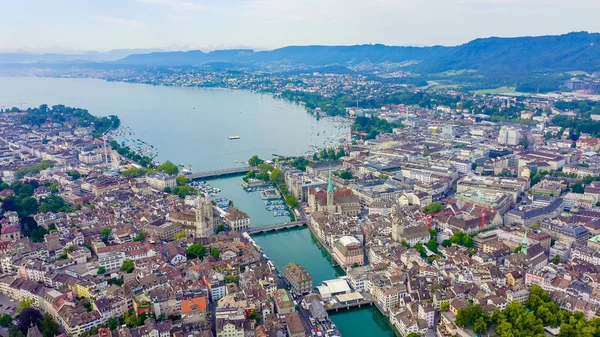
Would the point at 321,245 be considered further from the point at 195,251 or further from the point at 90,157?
the point at 90,157

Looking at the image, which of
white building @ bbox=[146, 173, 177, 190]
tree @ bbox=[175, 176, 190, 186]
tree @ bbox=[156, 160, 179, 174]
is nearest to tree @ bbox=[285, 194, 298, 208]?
tree @ bbox=[175, 176, 190, 186]

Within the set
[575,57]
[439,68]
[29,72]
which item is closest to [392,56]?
[439,68]

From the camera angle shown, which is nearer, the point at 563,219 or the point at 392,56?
the point at 563,219

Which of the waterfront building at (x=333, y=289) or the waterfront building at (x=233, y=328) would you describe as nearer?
the waterfront building at (x=233, y=328)

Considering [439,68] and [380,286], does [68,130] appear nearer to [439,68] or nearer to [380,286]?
[380,286]

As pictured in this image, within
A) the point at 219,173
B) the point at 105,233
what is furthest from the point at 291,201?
the point at 105,233

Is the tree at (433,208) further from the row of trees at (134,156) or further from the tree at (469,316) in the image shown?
the row of trees at (134,156)

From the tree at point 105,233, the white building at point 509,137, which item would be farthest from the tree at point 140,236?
the white building at point 509,137
